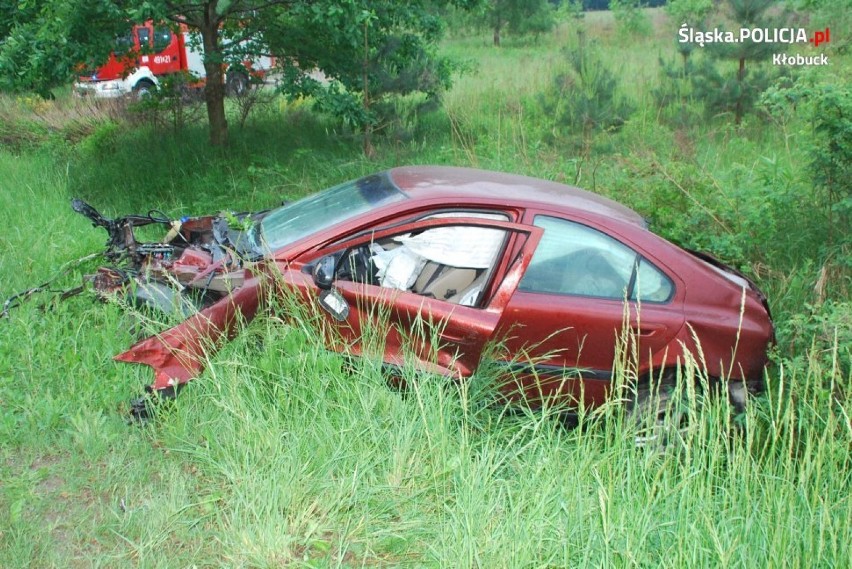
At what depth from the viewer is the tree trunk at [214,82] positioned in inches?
389

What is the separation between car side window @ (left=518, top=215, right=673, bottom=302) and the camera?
4797 millimetres

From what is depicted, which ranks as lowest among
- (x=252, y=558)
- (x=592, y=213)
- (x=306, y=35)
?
(x=252, y=558)

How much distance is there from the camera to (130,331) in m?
5.14

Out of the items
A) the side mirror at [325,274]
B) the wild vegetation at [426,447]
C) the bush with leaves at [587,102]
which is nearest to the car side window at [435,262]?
the side mirror at [325,274]

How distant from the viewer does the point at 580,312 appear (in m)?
4.70

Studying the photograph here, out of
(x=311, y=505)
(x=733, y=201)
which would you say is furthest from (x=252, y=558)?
(x=733, y=201)

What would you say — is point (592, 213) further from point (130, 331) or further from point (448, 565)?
point (130, 331)

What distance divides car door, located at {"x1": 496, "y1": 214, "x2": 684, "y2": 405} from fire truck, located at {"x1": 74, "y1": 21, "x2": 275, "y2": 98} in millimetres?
6151

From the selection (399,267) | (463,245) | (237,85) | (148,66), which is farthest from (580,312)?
(148,66)

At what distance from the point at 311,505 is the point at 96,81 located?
14.5 meters

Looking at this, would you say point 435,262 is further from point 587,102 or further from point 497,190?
point 587,102

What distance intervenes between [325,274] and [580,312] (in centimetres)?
145

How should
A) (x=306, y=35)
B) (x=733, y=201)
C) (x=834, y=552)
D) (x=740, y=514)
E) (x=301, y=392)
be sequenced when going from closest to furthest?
1. (x=834, y=552)
2. (x=740, y=514)
3. (x=301, y=392)
4. (x=733, y=201)
5. (x=306, y=35)

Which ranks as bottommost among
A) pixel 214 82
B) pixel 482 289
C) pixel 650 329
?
pixel 650 329
